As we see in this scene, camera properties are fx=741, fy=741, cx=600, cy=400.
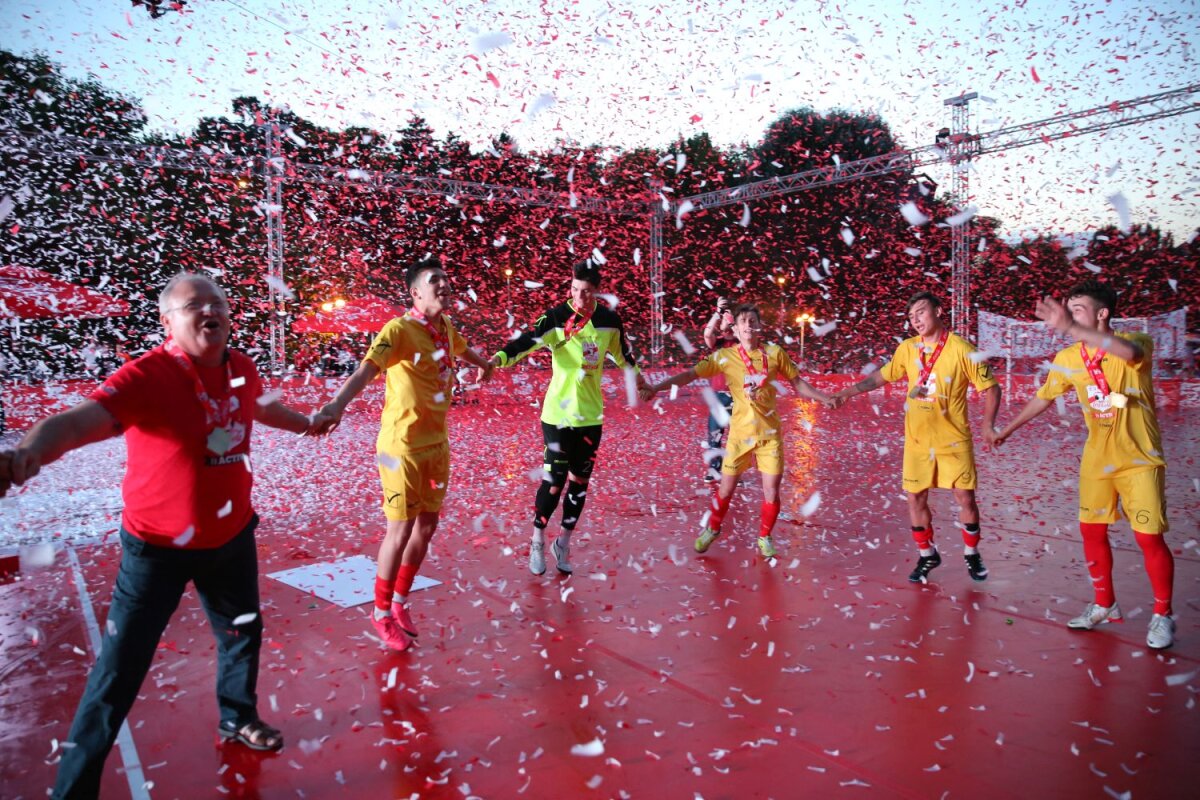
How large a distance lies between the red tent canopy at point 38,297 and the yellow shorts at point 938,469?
14140mm

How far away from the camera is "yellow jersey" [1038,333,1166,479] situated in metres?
3.58

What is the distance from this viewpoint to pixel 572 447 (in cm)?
486

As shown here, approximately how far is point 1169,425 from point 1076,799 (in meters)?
13.2

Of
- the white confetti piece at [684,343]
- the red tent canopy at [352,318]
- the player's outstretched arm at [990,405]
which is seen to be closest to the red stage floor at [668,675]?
the player's outstretched arm at [990,405]

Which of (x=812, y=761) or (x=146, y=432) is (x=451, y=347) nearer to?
(x=146, y=432)

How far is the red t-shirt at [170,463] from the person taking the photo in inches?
90.5

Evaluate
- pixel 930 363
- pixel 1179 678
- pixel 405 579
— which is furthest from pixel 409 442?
pixel 1179 678

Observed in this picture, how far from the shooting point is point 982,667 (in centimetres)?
333

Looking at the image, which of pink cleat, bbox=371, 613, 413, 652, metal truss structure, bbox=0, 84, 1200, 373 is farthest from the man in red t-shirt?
metal truss structure, bbox=0, 84, 1200, 373

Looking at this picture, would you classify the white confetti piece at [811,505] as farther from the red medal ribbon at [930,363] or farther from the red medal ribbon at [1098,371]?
the red medal ribbon at [1098,371]

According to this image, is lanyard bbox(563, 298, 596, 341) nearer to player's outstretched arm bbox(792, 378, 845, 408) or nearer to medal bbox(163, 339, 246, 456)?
player's outstretched arm bbox(792, 378, 845, 408)

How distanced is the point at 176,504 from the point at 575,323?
2884 millimetres

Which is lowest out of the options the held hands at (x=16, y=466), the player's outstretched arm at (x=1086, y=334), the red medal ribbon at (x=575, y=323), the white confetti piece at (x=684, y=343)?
the held hands at (x=16, y=466)

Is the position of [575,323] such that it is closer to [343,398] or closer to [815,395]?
[815,395]
